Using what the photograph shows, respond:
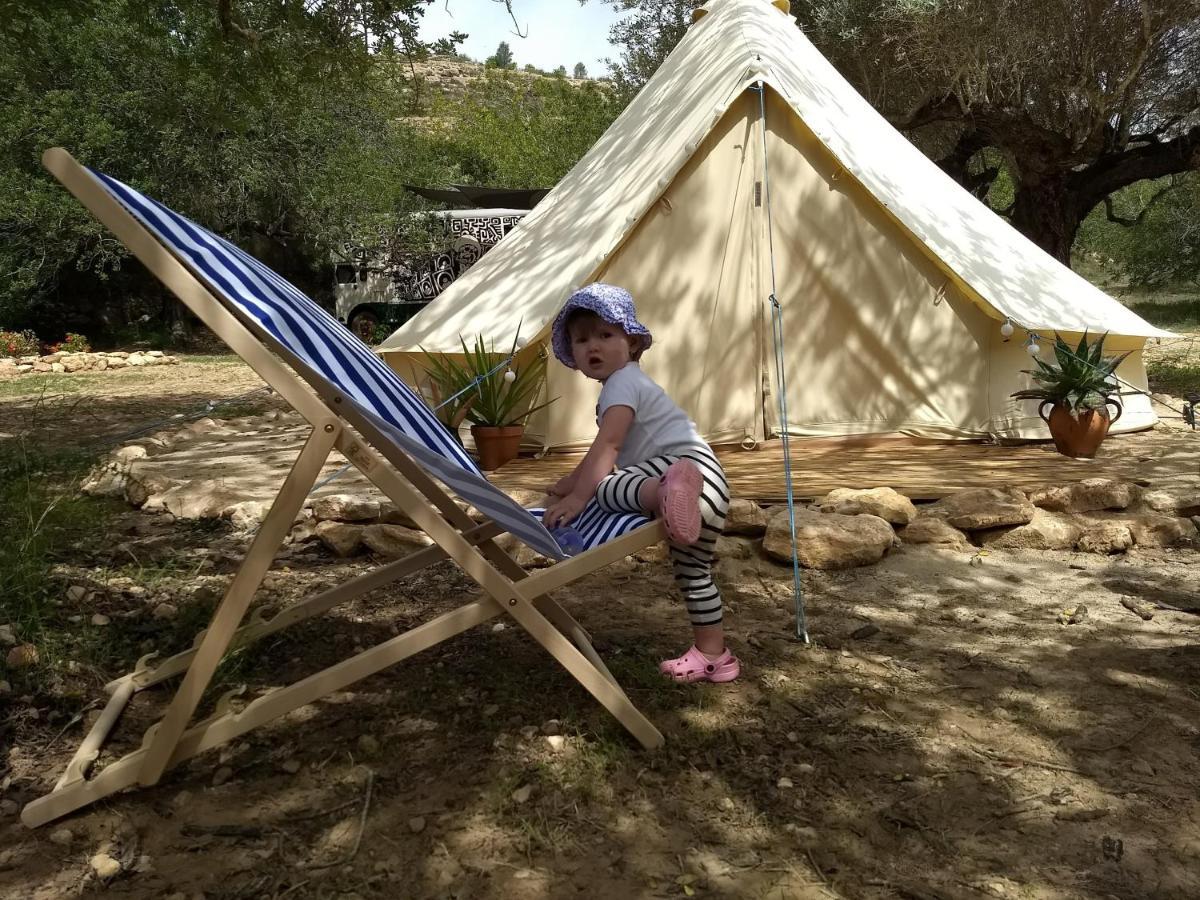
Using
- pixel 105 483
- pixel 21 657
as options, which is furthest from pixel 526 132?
pixel 21 657

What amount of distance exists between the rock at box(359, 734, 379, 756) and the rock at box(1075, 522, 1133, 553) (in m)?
Answer: 3.04

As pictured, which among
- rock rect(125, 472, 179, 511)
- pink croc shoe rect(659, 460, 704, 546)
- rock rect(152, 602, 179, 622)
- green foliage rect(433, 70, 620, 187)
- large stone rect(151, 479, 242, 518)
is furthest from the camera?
green foliage rect(433, 70, 620, 187)

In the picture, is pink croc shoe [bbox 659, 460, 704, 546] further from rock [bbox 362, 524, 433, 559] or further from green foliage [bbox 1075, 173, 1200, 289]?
green foliage [bbox 1075, 173, 1200, 289]

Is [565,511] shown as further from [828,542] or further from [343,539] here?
[343,539]

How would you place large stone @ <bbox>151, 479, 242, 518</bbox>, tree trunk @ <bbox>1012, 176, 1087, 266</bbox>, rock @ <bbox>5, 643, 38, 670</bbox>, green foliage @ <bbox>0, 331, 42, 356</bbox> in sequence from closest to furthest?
rock @ <bbox>5, 643, 38, 670</bbox> → large stone @ <bbox>151, 479, 242, 518</bbox> → tree trunk @ <bbox>1012, 176, 1087, 266</bbox> → green foliage @ <bbox>0, 331, 42, 356</bbox>

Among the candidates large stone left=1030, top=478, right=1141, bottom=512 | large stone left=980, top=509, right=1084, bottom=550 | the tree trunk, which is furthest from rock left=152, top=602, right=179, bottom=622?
the tree trunk

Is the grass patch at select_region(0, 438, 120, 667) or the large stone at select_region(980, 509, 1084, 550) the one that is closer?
the grass patch at select_region(0, 438, 120, 667)

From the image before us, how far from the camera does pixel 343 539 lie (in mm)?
4000

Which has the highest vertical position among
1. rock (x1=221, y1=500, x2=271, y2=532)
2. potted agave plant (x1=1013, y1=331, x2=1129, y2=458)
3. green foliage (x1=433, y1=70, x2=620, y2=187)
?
green foliage (x1=433, y1=70, x2=620, y2=187)

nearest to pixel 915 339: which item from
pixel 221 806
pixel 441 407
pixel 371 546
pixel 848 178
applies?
pixel 848 178

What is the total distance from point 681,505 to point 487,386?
3.13 m

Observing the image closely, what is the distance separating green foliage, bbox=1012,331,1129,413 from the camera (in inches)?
205

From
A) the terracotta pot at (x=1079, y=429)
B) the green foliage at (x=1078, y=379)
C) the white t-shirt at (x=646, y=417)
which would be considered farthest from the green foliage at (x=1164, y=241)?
the white t-shirt at (x=646, y=417)

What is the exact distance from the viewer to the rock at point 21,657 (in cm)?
266
